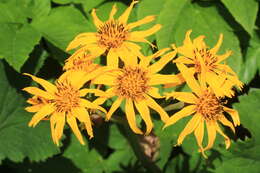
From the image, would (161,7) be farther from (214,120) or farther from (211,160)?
(211,160)

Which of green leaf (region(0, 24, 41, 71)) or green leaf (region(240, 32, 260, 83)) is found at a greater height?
green leaf (region(0, 24, 41, 71))

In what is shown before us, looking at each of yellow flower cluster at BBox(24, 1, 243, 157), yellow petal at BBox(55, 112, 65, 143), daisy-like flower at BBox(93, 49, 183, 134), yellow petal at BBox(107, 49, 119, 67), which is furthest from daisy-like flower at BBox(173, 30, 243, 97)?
yellow petal at BBox(55, 112, 65, 143)

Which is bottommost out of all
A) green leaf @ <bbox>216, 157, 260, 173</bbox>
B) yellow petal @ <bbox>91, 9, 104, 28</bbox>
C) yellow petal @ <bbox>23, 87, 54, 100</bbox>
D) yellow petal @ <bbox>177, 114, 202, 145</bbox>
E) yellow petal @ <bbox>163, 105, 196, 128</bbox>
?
green leaf @ <bbox>216, 157, 260, 173</bbox>

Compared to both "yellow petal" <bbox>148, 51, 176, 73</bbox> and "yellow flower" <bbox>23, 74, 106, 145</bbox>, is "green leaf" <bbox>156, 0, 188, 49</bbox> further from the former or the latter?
"yellow flower" <bbox>23, 74, 106, 145</bbox>

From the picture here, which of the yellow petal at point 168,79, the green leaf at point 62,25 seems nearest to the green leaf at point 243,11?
the yellow petal at point 168,79

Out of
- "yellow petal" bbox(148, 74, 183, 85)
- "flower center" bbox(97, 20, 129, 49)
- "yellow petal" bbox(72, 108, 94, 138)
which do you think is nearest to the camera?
"yellow petal" bbox(72, 108, 94, 138)

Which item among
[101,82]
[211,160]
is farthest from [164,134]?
[101,82]

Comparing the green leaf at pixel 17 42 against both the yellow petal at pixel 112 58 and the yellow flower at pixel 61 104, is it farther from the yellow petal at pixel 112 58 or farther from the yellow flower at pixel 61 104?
the yellow petal at pixel 112 58
